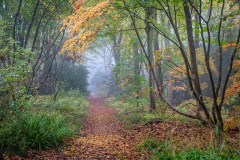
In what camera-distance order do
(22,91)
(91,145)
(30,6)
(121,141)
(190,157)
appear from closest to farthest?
1. (190,157)
2. (22,91)
3. (91,145)
4. (121,141)
5. (30,6)

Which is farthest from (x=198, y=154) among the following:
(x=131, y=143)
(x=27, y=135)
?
(x=27, y=135)

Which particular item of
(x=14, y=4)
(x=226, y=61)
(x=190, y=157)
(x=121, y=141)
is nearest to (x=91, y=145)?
(x=121, y=141)

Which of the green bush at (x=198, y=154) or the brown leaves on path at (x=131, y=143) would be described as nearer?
the green bush at (x=198, y=154)

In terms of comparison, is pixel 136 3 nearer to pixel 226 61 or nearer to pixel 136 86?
pixel 136 86

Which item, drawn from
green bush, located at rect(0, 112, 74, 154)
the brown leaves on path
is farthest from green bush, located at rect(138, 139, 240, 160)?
green bush, located at rect(0, 112, 74, 154)

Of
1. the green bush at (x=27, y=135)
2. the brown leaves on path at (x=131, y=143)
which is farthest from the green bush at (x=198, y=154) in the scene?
the green bush at (x=27, y=135)

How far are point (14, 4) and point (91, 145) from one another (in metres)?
9.45

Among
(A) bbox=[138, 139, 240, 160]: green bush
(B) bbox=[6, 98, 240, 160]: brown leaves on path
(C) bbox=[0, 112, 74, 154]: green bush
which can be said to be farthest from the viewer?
(B) bbox=[6, 98, 240, 160]: brown leaves on path

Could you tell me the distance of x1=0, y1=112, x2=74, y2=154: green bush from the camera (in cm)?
600

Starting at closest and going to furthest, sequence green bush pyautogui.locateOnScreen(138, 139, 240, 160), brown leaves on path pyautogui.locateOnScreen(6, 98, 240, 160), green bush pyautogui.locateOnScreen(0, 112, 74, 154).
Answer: green bush pyautogui.locateOnScreen(138, 139, 240, 160) < green bush pyautogui.locateOnScreen(0, 112, 74, 154) < brown leaves on path pyautogui.locateOnScreen(6, 98, 240, 160)

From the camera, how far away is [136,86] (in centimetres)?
1491

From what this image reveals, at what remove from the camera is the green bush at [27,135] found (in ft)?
19.7

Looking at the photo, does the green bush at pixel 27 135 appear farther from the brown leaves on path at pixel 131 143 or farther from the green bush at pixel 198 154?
the green bush at pixel 198 154

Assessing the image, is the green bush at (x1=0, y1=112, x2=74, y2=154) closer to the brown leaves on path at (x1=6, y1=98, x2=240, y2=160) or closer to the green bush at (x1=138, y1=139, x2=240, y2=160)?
the brown leaves on path at (x1=6, y1=98, x2=240, y2=160)
